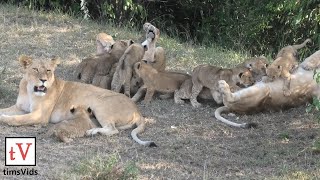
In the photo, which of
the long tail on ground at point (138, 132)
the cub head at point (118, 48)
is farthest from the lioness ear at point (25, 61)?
the cub head at point (118, 48)

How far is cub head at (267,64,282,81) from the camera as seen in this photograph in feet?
28.5

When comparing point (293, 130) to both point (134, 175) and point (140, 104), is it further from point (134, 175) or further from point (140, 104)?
point (134, 175)

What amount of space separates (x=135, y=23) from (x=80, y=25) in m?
2.29

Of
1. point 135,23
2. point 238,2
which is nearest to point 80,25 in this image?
point 135,23

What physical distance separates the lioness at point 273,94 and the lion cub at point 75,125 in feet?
5.35

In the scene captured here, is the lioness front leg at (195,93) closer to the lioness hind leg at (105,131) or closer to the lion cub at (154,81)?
the lion cub at (154,81)

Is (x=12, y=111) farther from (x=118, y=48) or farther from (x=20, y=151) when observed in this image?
(x=118, y=48)

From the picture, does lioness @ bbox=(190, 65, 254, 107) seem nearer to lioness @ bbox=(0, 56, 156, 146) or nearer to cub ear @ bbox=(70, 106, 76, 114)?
lioness @ bbox=(0, 56, 156, 146)

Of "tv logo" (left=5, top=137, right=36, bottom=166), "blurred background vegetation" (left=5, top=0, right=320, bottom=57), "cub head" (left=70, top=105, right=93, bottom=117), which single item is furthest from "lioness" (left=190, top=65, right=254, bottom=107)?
"blurred background vegetation" (left=5, top=0, right=320, bottom=57)

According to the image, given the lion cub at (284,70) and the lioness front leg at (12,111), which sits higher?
the lion cub at (284,70)

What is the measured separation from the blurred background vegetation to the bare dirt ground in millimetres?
4754

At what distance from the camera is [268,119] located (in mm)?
8484

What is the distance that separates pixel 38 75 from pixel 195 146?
6.23 ft

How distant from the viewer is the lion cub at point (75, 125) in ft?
23.7
